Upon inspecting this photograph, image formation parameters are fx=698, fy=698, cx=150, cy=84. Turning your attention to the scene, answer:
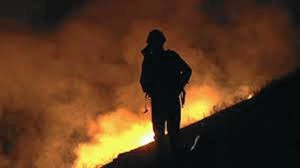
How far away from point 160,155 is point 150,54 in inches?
73.9

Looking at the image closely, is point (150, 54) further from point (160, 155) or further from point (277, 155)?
point (277, 155)

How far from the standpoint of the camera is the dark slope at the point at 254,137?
443 inches

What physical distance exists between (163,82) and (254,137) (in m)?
1.98

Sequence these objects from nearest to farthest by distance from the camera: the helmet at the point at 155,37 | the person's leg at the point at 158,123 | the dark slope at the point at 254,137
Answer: the dark slope at the point at 254,137, the helmet at the point at 155,37, the person's leg at the point at 158,123

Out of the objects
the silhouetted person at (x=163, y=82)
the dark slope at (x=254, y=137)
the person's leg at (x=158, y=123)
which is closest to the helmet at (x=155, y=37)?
the silhouetted person at (x=163, y=82)

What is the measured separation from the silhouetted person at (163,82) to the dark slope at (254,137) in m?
0.61

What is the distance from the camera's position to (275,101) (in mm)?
14797

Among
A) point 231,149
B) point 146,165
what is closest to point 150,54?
point 231,149

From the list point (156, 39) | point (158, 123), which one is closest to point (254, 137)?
point (158, 123)

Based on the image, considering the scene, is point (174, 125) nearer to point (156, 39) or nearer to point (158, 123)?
point (158, 123)

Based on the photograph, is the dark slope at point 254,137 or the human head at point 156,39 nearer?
the dark slope at point 254,137

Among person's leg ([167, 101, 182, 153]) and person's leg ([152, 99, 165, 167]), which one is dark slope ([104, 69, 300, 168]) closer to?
person's leg ([167, 101, 182, 153])

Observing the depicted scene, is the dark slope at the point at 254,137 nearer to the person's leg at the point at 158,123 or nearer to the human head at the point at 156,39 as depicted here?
the person's leg at the point at 158,123

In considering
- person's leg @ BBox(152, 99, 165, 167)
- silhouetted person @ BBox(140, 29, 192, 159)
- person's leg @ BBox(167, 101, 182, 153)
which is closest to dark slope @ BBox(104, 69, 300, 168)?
person's leg @ BBox(167, 101, 182, 153)
